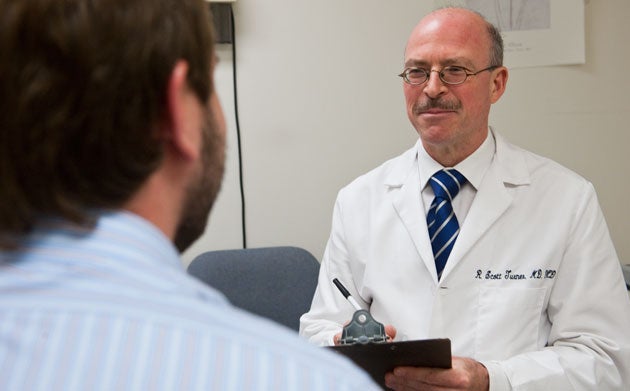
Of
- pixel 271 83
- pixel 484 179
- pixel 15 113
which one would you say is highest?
pixel 15 113

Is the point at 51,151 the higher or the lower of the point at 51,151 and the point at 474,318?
the higher

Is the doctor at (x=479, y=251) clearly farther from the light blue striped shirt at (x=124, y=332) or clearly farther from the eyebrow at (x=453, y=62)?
the light blue striped shirt at (x=124, y=332)

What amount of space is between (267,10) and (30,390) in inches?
64.8

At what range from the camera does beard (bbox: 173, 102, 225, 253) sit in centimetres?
57

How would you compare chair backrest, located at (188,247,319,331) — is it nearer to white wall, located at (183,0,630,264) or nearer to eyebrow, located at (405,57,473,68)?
white wall, located at (183,0,630,264)

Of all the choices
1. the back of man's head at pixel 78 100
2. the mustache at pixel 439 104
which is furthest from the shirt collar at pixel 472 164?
the back of man's head at pixel 78 100

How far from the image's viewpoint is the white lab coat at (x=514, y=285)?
136cm

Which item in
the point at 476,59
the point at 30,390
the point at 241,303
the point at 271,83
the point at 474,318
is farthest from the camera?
the point at 271,83

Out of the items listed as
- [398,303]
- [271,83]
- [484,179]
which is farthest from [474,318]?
[271,83]

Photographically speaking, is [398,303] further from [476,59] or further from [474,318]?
[476,59]

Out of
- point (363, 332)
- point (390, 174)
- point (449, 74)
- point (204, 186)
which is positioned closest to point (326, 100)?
point (390, 174)

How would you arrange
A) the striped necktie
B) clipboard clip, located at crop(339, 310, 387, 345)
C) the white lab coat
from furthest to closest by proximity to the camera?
the striped necktie
the white lab coat
clipboard clip, located at crop(339, 310, 387, 345)

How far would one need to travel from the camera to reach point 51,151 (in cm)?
48

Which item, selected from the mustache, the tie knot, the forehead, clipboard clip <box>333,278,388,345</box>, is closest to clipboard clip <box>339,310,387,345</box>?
clipboard clip <box>333,278,388,345</box>
